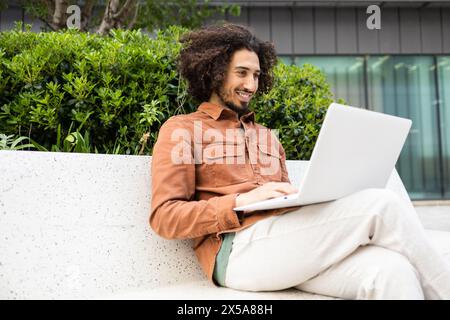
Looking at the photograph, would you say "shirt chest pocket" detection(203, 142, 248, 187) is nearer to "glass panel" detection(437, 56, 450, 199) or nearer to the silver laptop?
the silver laptop

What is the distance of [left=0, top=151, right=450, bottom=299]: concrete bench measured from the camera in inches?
79.9

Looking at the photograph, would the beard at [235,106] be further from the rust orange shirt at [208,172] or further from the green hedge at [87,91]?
the green hedge at [87,91]

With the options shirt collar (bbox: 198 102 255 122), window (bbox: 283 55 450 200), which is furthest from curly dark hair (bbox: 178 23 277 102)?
window (bbox: 283 55 450 200)

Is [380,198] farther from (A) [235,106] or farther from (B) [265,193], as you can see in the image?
(A) [235,106]

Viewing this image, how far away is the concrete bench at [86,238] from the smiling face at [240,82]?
546 mm

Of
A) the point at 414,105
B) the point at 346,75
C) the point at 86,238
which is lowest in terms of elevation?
the point at 86,238

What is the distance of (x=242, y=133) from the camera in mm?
2506

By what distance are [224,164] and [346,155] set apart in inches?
27.0

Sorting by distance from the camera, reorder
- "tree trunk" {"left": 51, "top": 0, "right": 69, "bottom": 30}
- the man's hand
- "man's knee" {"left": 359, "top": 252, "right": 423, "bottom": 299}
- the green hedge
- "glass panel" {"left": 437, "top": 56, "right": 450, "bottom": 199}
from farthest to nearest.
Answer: "glass panel" {"left": 437, "top": 56, "right": 450, "bottom": 199} → "tree trunk" {"left": 51, "top": 0, "right": 69, "bottom": 30} → the green hedge → the man's hand → "man's knee" {"left": 359, "top": 252, "right": 423, "bottom": 299}

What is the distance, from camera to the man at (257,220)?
1.73m

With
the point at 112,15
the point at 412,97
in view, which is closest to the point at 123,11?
the point at 112,15

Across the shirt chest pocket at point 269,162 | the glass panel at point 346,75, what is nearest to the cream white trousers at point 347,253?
the shirt chest pocket at point 269,162

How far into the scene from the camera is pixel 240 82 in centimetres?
254
